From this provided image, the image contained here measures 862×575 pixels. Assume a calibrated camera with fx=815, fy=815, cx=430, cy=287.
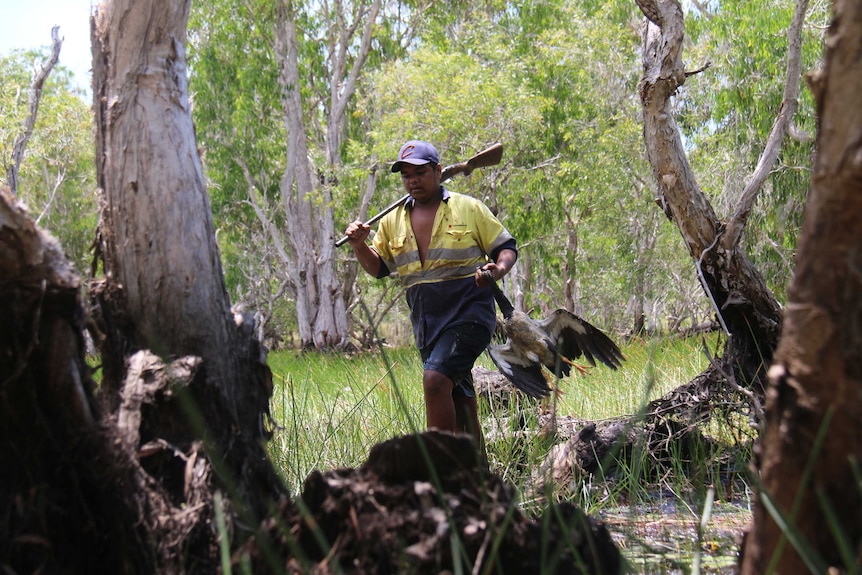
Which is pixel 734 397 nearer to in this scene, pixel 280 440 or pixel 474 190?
pixel 280 440

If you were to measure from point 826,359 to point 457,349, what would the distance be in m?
3.08

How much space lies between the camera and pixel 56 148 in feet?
76.0

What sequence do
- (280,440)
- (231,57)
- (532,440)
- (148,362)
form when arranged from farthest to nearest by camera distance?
(231,57)
(532,440)
(280,440)
(148,362)

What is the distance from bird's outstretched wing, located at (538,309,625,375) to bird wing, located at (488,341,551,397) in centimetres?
15

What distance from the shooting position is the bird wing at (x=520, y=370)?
532 cm

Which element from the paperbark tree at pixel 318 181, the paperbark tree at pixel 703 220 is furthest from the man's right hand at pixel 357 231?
the paperbark tree at pixel 318 181

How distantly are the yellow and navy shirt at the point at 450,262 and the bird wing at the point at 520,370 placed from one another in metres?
0.82

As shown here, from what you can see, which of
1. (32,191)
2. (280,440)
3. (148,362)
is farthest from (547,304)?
(148,362)

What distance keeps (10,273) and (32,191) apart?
27035 mm

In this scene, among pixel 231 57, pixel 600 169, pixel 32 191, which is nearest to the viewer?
pixel 600 169

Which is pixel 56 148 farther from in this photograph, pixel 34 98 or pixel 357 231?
pixel 357 231

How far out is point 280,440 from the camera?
3951 mm

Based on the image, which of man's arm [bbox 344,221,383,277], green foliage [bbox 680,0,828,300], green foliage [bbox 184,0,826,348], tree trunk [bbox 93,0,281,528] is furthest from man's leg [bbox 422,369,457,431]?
green foliage [bbox 184,0,826,348]

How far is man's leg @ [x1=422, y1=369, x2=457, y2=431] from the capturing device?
14.1 feet
